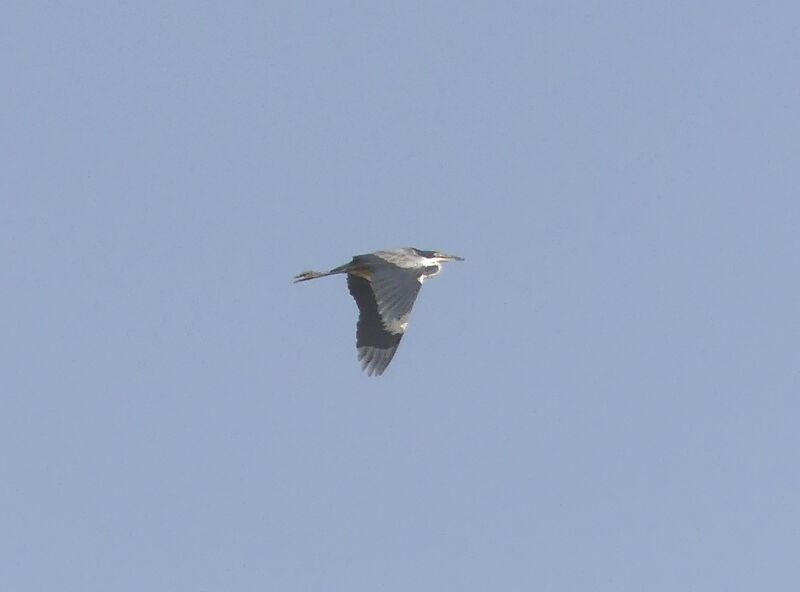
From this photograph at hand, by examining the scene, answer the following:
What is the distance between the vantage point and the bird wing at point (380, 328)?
135ft

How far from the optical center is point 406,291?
4112 centimetres

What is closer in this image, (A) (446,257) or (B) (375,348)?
(B) (375,348)

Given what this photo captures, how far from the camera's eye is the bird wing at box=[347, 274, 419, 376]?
41.0m

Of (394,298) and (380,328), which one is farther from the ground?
(394,298)

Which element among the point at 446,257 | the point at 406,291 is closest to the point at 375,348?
the point at 406,291

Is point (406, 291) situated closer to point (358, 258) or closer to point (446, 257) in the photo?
point (358, 258)

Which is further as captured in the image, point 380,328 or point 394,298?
Result: point 380,328

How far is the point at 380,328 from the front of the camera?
41312 mm

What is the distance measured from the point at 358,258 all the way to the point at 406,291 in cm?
107

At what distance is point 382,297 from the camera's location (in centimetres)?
4106

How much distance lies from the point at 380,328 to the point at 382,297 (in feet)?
1.75

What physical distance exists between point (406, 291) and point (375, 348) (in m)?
1.00

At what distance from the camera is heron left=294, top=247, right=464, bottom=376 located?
41.1 meters

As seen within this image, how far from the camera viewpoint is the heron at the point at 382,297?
1617 inches
